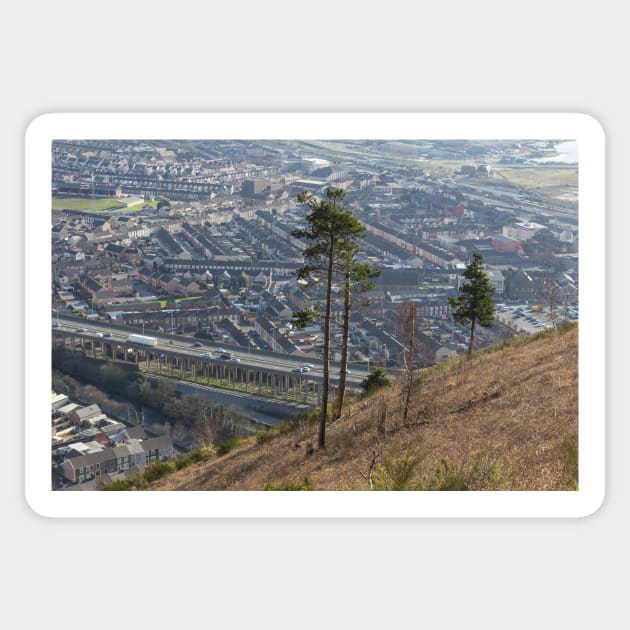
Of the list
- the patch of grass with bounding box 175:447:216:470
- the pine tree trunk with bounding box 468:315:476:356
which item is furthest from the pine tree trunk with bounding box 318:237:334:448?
the pine tree trunk with bounding box 468:315:476:356

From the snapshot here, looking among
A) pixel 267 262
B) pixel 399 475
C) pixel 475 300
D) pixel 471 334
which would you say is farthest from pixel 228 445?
pixel 475 300

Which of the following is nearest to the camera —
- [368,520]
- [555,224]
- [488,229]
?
[368,520]

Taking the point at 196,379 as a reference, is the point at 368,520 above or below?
below

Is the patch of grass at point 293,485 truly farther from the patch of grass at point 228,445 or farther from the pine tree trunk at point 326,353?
the patch of grass at point 228,445

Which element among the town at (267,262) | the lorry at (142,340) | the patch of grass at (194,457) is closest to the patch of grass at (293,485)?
the patch of grass at (194,457)
